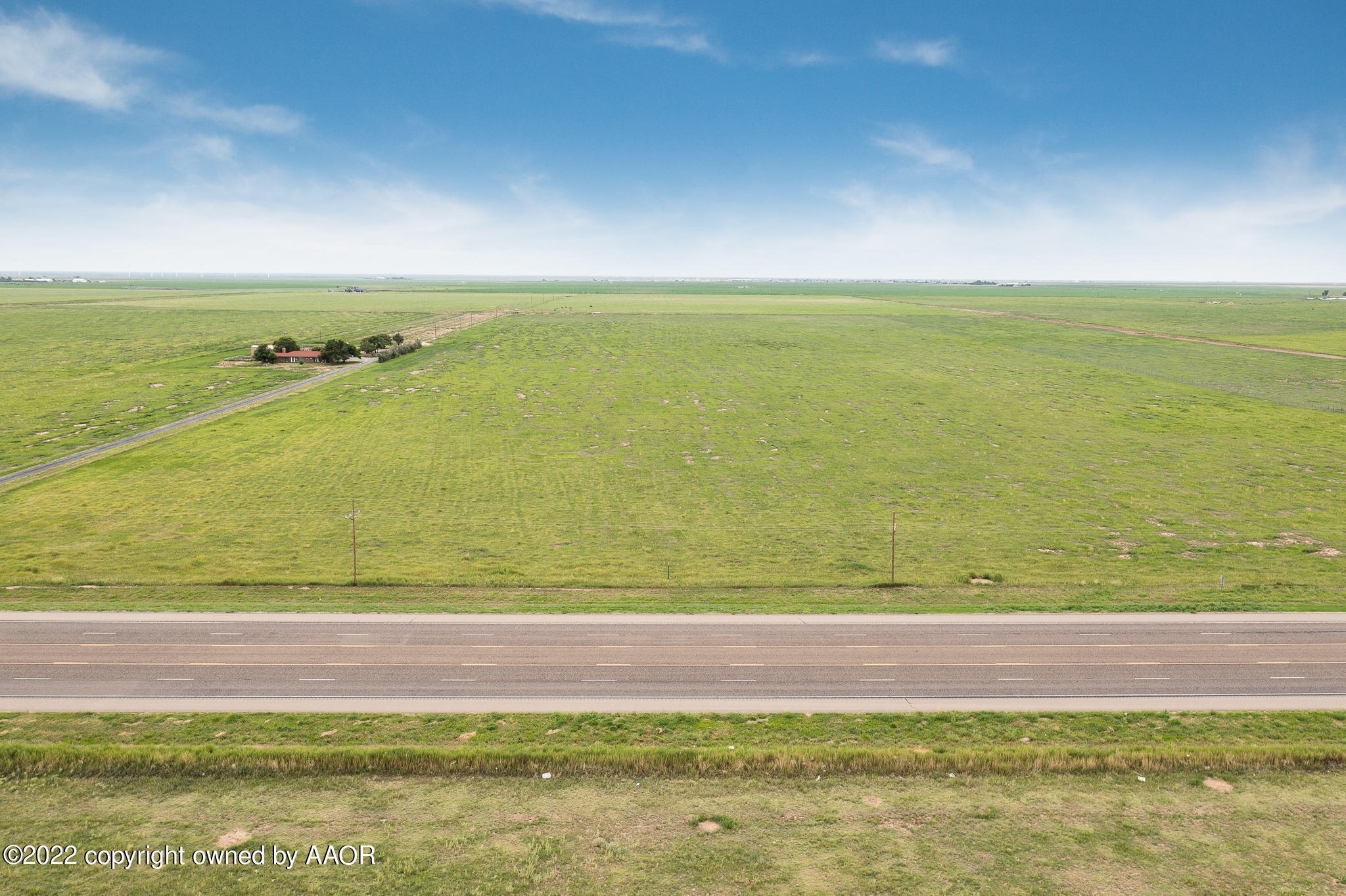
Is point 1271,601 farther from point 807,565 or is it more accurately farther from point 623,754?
point 623,754

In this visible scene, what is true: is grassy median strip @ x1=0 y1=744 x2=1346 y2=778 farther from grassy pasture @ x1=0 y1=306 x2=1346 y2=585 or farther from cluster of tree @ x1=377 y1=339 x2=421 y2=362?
cluster of tree @ x1=377 y1=339 x2=421 y2=362

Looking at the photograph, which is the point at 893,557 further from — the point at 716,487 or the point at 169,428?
the point at 169,428

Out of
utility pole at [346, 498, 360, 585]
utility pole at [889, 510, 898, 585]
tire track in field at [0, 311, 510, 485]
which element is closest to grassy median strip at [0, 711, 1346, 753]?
utility pole at [346, 498, 360, 585]

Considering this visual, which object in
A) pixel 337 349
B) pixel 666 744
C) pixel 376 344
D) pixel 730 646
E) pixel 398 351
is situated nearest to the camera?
pixel 666 744

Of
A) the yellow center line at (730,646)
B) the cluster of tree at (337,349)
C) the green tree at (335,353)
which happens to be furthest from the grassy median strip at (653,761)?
the cluster of tree at (337,349)

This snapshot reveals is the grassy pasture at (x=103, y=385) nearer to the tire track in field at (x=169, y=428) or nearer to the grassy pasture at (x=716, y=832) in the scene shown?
the tire track in field at (x=169, y=428)

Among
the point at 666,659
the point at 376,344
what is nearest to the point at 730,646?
the point at 666,659
